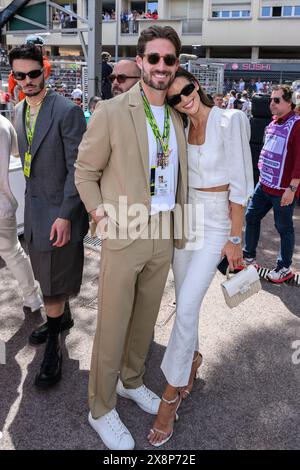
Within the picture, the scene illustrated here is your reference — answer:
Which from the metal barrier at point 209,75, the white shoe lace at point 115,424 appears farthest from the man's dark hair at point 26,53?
the metal barrier at point 209,75

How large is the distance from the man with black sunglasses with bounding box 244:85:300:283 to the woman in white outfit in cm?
214

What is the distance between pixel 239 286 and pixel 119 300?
742mm

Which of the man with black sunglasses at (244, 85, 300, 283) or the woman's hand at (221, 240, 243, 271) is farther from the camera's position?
the man with black sunglasses at (244, 85, 300, 283)

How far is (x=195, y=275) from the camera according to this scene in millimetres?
2420

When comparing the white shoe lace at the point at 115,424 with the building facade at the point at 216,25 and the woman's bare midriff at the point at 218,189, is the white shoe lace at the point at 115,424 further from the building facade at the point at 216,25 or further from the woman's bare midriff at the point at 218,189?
the building facade at the point at 216,25

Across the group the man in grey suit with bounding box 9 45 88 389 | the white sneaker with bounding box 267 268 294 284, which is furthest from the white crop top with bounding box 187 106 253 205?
the white sneaker with bounding box 267 268 294 284

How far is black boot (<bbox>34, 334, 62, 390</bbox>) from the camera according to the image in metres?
2.82

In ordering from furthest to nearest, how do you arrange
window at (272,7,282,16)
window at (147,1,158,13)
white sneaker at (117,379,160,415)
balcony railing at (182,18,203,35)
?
window at (147,1,158,13), balcony railing at (182,18,203,35), window at (272,7,282,16), white sneaker at (117,379,160,415)

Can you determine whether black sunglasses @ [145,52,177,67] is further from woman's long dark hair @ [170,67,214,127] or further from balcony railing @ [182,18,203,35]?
balcony railing @ [182,18,203,35]

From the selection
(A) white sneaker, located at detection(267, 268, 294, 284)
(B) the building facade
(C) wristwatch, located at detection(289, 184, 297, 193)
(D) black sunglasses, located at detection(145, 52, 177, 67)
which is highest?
(B) the building facade

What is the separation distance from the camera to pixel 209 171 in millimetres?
2379
